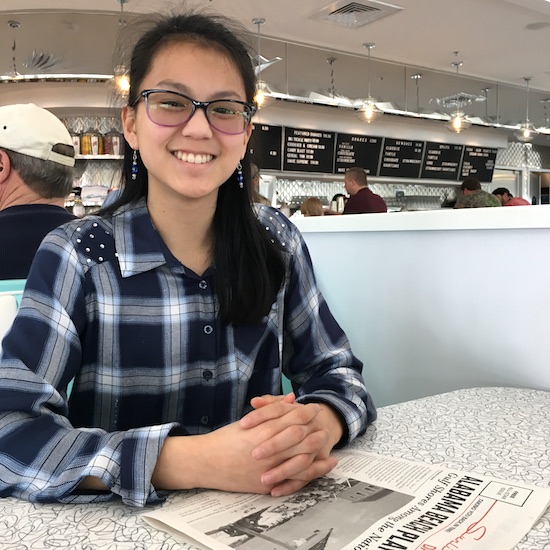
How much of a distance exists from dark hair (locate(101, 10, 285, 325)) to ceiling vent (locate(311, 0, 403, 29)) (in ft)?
13.9

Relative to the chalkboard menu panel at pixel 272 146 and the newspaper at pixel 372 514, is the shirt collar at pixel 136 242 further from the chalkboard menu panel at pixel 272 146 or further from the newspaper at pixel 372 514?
the chalkboard menu panel at pixel 272 146

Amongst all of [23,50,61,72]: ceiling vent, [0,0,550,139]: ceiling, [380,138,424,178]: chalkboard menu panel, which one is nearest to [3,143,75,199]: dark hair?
[0,0,550,139]: ceiling

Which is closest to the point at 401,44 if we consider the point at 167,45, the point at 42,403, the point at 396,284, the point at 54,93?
the point at 54,93

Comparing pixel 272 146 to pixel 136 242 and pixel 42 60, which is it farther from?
pixel 136 242

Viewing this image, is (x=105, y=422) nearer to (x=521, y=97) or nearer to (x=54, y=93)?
(x=54, y=93)

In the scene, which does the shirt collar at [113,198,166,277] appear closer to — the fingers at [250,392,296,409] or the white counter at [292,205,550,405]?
the fingers at [250,392,296,409]

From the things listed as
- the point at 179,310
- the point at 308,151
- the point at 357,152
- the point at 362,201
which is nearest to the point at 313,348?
the point at 179,310

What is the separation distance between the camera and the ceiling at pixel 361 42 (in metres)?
5.14

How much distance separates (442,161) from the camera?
9281 millimetres

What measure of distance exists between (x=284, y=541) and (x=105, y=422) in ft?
1.88

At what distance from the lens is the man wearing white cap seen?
1.86 metres

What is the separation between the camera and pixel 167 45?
1.12 metres

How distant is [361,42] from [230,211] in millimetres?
5531

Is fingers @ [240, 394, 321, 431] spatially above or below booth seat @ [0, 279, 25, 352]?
below
